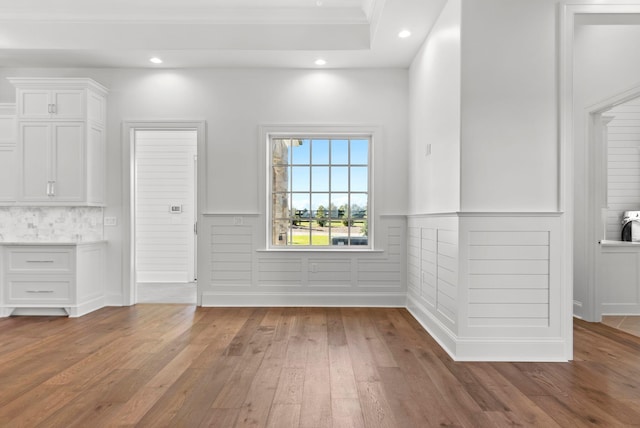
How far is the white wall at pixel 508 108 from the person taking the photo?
10.0ft

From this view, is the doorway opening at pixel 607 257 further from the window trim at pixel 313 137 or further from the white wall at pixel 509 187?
the window trim at pixel 313 137

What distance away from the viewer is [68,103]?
4543 mm

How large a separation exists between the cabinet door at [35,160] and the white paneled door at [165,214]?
2247 mm

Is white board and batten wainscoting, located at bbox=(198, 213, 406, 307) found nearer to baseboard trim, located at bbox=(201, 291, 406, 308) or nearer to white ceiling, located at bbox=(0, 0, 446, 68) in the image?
baseboard trim, located at bbox=(201, 291, 406, 308)

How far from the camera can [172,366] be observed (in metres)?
2.94

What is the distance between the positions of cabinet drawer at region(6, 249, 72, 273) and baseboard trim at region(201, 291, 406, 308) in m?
1.50

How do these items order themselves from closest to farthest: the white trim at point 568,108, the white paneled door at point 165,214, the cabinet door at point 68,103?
1. the white trim at point 568,108
2. the cabinet door at point 68,103
3. the white paneled door at point 165,214

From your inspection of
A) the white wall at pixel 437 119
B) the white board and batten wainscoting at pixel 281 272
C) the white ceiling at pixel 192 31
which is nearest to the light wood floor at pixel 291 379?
the white board and batten wainscoting at pixel 281 272

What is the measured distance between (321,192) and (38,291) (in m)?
3.29

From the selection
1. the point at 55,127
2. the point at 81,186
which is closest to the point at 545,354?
the point at 81,186

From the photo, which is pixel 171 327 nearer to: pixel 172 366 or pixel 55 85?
pixel 172 366

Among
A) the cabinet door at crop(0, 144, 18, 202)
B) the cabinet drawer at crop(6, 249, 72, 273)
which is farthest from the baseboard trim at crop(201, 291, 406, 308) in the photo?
the cabinet door at crop(0, 144, 18, 202)

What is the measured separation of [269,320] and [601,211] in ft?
11.8

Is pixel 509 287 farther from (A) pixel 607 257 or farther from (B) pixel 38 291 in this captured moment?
(B) pixel 38 291
